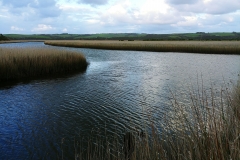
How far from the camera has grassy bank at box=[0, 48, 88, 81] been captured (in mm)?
14711

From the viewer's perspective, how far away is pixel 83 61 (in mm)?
20750

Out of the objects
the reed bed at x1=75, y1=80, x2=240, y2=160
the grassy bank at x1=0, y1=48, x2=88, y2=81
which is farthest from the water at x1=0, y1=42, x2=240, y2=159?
the grassy bank at x1=0, y1=48, x2=88, y2=81

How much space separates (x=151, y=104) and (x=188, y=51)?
3127 centimetres

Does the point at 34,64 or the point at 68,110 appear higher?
the point at 34,64

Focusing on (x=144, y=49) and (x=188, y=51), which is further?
(x=144, y=49)

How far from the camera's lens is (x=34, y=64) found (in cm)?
1638

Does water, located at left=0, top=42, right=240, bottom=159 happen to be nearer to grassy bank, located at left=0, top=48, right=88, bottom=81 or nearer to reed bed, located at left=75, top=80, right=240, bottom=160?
reed bed, located at left=75, top=80, right=240, bottom=160

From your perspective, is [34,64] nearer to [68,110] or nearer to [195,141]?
[68,110]

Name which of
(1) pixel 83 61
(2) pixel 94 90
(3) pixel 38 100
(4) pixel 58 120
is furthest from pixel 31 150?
(1) pixel 83 61

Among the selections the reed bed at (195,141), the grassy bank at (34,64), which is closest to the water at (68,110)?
the reed bed at (195,141)

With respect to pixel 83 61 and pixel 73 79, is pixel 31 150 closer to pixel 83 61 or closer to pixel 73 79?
pixel 73 79

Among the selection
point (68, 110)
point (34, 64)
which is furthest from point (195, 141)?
point (34, 64)

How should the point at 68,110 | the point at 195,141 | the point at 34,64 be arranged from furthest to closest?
the point at 34,64
the point at 68,110
the point at 195,141

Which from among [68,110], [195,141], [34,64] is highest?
[195,141]
